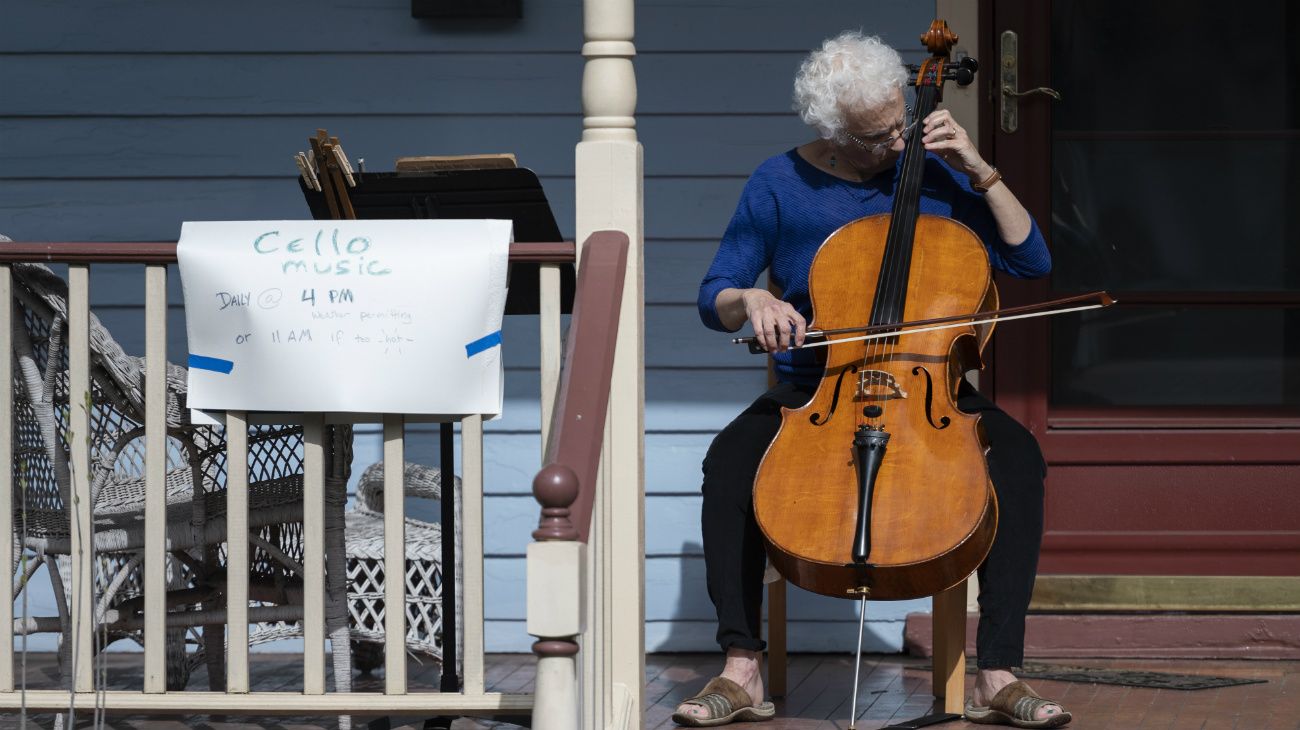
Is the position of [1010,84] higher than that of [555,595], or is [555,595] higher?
[1010,84]

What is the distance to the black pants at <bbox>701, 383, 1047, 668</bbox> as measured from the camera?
293 centimetres

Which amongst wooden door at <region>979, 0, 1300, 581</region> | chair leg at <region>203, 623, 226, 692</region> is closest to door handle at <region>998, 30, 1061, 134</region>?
wooden door at <region>979, 0, 1300, 581</region>

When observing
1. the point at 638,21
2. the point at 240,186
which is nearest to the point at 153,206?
the point at 240,186

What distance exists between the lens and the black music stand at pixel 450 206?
9.07 feet

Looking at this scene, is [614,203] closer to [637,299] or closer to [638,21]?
[637,299]

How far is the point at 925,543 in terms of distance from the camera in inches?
104

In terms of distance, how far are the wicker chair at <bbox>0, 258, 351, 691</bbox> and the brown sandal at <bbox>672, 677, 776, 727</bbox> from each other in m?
0.63

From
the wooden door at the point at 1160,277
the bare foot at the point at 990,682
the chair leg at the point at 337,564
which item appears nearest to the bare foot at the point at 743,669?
the bare foot at the point at 990,682

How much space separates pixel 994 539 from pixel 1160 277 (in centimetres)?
→ 131

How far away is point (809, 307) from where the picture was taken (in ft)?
10.4

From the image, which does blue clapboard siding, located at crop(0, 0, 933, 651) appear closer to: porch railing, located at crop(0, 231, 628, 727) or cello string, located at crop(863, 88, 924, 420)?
cello string, located at crop(863, 88, 924, 420)

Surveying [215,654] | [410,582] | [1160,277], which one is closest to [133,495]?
[215,654]

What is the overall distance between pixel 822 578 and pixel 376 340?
842 mm

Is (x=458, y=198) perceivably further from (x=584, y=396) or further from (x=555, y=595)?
(x=555, y=595)
